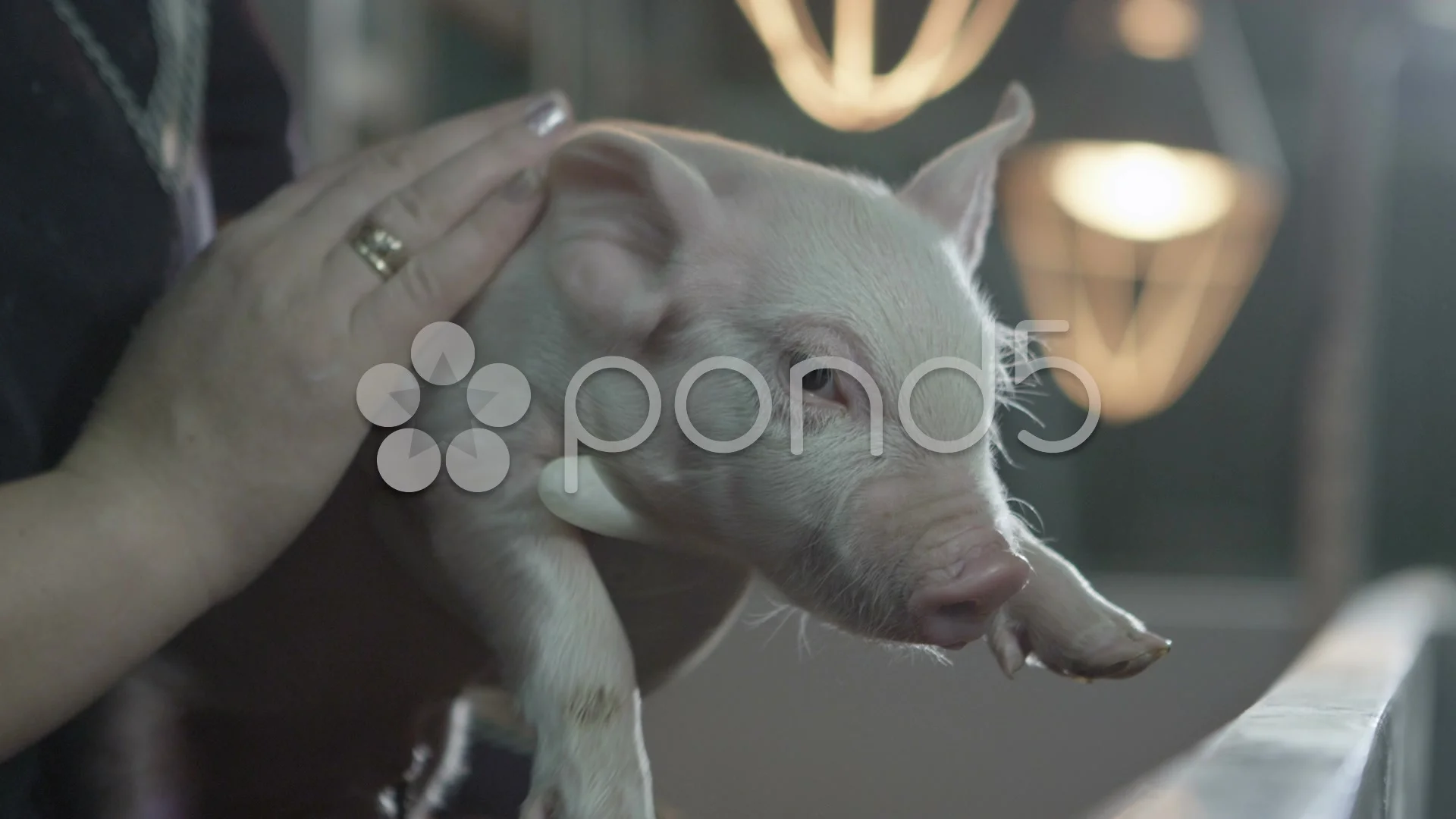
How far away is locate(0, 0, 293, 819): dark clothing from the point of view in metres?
0.51

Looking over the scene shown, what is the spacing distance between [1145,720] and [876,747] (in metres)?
0.19

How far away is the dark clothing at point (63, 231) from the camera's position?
0.51 meters

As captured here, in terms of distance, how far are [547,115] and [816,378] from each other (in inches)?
7.1

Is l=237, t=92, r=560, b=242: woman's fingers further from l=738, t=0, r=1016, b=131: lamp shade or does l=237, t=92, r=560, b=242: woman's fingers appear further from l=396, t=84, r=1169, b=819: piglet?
l=738, t=0, r=1016, b=131: lamp shade

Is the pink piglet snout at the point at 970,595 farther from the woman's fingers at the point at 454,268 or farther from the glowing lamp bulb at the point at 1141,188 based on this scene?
the glowing lamp bulb at the point at 1141,188

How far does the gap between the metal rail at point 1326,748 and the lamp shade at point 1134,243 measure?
25.2 inches

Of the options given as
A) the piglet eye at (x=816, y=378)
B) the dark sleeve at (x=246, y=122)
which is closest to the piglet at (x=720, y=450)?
the piglet eye at (x=816, y=378)

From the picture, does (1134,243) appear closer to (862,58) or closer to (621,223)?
(862,58)

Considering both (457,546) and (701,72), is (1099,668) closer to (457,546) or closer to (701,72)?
(457,546)

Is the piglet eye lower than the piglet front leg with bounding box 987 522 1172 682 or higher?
higher

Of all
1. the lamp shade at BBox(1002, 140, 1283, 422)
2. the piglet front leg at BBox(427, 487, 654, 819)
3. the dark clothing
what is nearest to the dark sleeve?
the dark clothing

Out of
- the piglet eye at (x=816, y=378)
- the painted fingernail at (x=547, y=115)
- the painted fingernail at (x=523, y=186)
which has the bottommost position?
the piglet eye at (x=816, y=378)

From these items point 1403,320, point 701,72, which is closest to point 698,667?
point 1403,320

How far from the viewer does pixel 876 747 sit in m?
0.51
